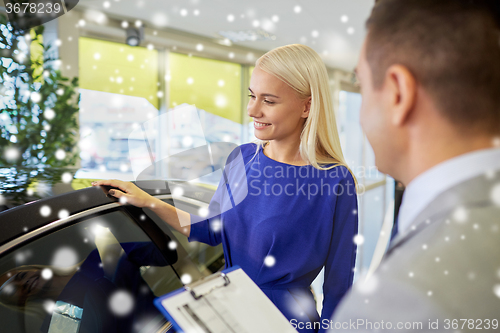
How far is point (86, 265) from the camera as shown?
0.92m

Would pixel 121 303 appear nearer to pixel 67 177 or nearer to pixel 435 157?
pixel 67 177

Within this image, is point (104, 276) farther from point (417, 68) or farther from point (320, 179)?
point (417, 68)

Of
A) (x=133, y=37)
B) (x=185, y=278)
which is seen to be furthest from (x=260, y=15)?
(x=185, y=278)

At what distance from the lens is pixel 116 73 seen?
4391mm

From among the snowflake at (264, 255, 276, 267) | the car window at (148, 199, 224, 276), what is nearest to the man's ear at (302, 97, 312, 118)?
the snowflake at (264, 255, 276, 267)

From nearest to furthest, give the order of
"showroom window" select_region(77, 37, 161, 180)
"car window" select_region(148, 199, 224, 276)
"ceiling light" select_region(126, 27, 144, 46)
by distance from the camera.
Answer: "car window" select_region(148, 199, 224, 276)
"ceiling light" select_region(126, 27, 144, 46)
"showroom window" select_region(77, 37, 161, 180)

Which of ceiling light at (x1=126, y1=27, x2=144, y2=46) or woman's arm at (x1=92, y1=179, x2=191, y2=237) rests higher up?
ceiling light at (x1=126, y1=27, x2=144, y2=46)

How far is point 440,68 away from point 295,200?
67cm

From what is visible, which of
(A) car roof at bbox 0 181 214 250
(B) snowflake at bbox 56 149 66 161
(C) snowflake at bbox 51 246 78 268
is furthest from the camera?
(B) snowflake at bbox 56 149 66 161

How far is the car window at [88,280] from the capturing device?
77 cm

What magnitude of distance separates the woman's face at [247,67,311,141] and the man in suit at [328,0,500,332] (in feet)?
1.82

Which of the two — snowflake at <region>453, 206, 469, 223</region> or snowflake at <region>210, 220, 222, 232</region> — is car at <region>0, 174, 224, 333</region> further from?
snowflake at <region>453, 206, 469, 223</region>

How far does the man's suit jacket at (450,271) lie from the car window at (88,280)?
735 millimetres

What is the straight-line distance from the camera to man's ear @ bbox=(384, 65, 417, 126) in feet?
1.26
